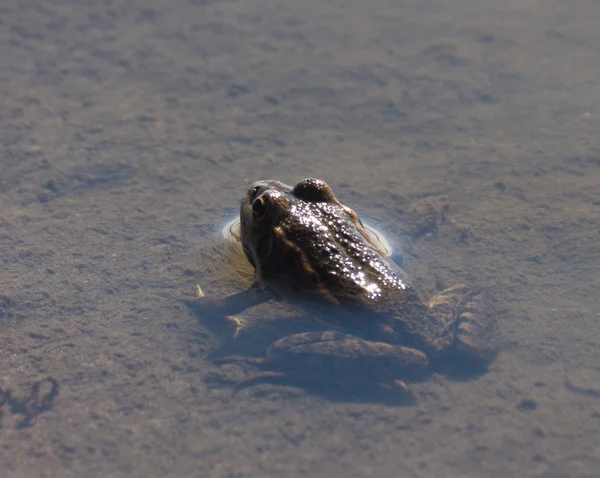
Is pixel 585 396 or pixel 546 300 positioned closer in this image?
pixel 585 396

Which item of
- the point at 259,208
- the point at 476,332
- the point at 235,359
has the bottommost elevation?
the point at 235,359

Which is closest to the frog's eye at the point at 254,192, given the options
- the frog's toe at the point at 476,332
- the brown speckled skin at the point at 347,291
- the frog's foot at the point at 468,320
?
the brown speckled skin at the point at 347,291

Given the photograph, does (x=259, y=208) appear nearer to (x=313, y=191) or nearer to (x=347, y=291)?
(x=313, y=191)

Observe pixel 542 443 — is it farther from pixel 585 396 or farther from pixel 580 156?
pixel 580 156

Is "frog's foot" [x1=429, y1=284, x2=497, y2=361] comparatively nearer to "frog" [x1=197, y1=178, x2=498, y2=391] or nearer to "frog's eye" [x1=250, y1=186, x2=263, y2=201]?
"frog" [x1=197, y1=178, x2=498, y2=391]

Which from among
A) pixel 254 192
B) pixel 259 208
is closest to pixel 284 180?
pixel 254 192

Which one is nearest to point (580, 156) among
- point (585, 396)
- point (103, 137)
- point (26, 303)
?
point (585, 396)

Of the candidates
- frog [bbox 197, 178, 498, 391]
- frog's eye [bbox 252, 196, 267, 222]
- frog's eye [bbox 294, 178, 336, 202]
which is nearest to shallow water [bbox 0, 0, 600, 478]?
frog [bbox 197, 178, 498, 391]

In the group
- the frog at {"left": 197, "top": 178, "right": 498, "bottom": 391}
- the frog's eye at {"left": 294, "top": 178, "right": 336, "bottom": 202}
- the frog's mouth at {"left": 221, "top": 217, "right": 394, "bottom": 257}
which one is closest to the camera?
the frog at {"left": 197, "top": 178, "right": 498, "bottom": 391}
